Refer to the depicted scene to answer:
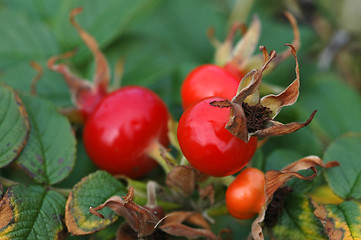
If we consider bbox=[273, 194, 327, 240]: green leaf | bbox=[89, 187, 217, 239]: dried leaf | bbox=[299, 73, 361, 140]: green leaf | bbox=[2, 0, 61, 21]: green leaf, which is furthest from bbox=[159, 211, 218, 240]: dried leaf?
bbox=[2, 0, 61, 21]: green leaf

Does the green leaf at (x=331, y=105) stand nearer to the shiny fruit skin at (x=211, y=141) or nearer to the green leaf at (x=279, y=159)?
the green leaf at (x=279, y=159)

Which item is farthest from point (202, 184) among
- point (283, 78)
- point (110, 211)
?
point (283, 78)

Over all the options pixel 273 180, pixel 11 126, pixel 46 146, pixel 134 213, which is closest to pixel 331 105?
pixel 273 180

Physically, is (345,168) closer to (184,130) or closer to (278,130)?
(278,130)

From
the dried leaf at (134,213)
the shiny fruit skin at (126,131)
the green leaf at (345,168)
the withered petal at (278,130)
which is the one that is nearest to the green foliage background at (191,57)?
the green leaf at (345,168)

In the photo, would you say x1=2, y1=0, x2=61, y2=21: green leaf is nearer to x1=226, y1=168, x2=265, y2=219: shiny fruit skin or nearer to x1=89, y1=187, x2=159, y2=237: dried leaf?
x1=89, y1=187, x2=159, y2=237: dried leaf
